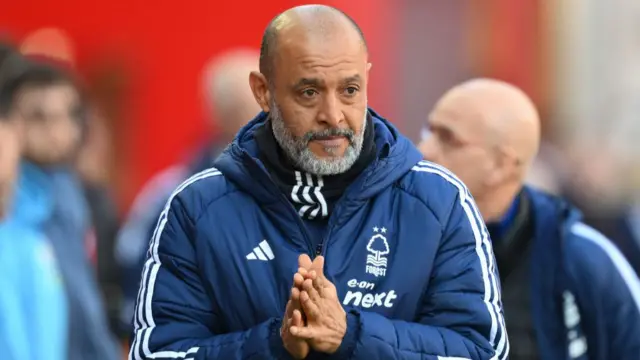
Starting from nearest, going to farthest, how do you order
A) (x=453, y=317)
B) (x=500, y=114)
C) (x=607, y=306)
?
1. (x=453, y=317)
2. (x=607, y=306)
3. (x=500, y=114)

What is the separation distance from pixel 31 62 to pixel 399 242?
14.8 ft

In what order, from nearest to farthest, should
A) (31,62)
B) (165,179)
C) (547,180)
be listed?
(31,62) < (165,179) < (547,180)

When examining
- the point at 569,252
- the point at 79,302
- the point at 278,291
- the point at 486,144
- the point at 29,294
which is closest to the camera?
the point at 278,291

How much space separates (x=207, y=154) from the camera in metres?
9.46

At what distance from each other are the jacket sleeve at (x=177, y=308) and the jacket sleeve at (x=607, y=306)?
173cm

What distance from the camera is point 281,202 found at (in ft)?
16.2

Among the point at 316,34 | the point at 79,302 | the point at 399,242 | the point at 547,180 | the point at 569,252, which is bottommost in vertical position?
the point at 547,180

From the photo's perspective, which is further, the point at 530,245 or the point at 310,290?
the point at 530,245

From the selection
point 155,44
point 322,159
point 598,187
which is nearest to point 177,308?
point 322,159

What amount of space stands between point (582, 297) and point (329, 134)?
168cm

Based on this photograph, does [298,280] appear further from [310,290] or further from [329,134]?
[329,134]

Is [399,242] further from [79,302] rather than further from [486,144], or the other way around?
[79,302]

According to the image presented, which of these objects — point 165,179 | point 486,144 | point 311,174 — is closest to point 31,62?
point 165,179

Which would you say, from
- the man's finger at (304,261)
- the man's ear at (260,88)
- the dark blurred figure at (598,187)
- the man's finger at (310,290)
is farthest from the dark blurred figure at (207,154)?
the man's finger at (310,290)
